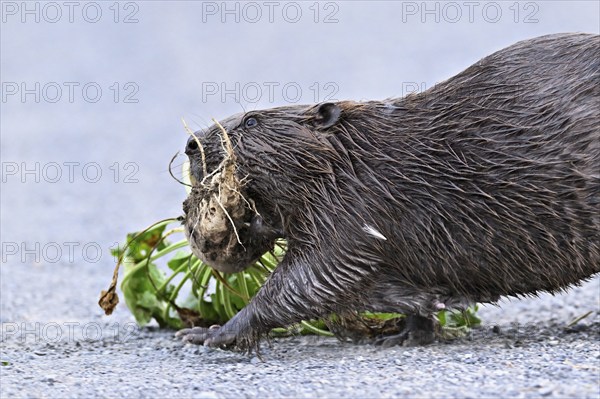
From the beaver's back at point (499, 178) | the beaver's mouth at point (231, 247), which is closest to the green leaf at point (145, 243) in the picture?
the beaver's mouth at point (231, 247)

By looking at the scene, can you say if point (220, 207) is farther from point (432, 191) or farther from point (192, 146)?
point (432, 191)

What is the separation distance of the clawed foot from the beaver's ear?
4.50 feet

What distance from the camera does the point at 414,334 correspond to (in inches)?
258

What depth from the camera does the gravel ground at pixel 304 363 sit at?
495cm

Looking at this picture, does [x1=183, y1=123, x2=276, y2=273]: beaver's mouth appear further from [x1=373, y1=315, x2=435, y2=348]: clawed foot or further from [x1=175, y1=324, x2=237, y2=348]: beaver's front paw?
[x1=373, y1=315, x2=435, y2=348]: clawed foot

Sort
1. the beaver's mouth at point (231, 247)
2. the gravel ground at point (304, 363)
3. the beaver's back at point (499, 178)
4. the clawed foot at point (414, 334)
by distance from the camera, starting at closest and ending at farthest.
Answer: the gravel ground at point (304, 363)
the beaver's back at point (499, 178)
the beaver's mouth at point (231, 247)
the clawed foot at point (414, 334)

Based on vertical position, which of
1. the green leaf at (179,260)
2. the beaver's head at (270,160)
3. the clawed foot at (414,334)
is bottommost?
the clawed foot at (414,334)

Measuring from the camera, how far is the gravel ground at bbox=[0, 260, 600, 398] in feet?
16.2

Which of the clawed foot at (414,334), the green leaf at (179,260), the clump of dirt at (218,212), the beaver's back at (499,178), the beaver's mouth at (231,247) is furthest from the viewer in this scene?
the green leaf at (179,260)

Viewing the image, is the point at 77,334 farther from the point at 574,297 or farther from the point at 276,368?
the point at 574,297

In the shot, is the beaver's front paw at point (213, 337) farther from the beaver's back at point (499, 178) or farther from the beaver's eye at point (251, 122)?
the beaver's eye at point (251, 122)

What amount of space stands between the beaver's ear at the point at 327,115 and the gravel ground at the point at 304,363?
4.71 feet

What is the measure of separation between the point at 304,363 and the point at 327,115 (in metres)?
1.57

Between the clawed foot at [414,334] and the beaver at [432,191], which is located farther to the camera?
the clawed foot at [414,334]
